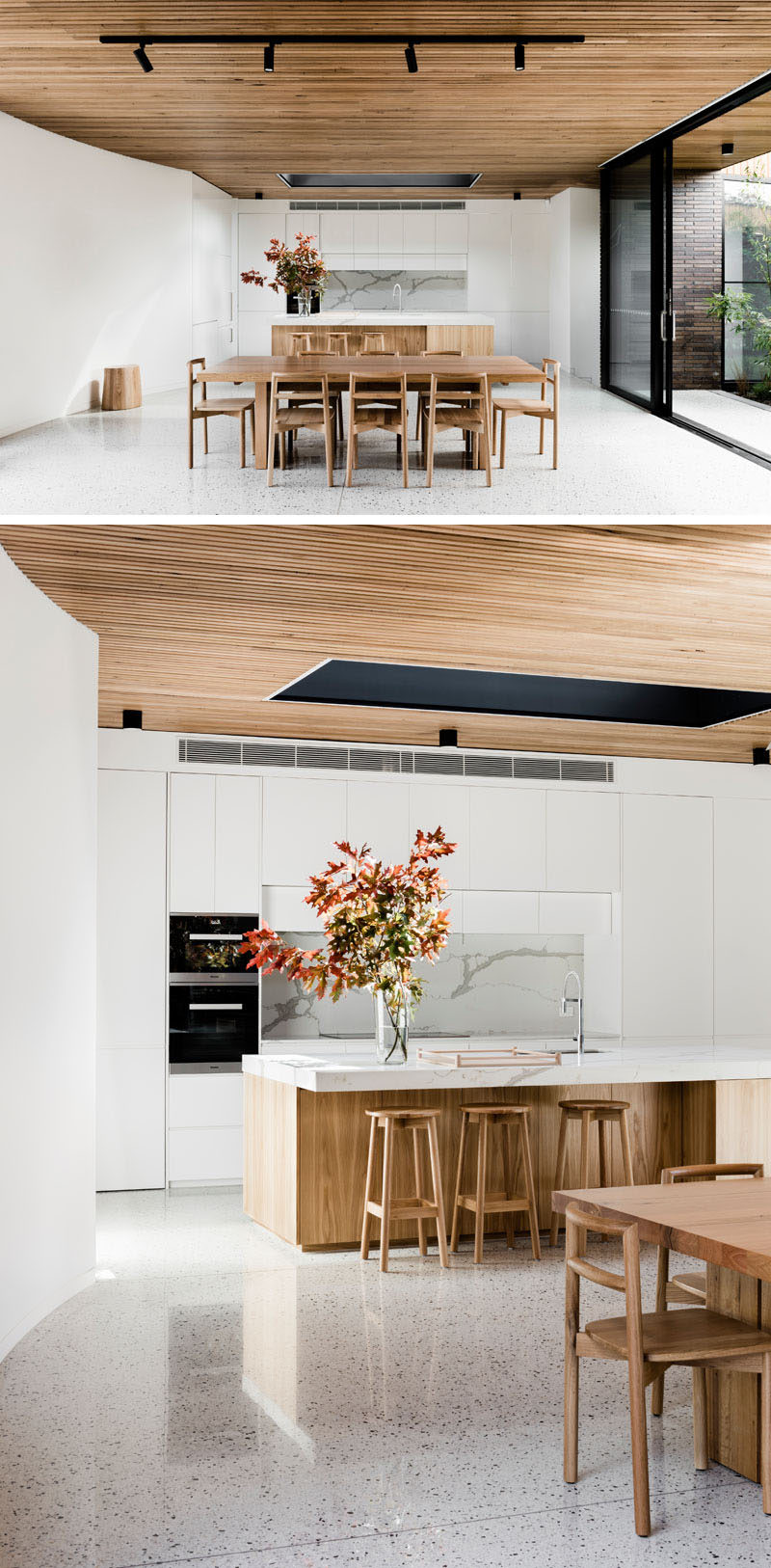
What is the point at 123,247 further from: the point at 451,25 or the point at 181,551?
the point at 181,551

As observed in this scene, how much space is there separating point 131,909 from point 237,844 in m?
0.86

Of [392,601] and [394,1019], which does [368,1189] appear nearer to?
[394,1019]

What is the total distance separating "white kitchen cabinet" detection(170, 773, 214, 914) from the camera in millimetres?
9062

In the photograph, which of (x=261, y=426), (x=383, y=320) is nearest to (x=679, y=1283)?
(x=261, y=426)

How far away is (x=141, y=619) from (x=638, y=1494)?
399 centimetres

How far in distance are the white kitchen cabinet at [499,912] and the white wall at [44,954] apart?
4119 millimetres

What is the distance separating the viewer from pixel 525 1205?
22.4 ft

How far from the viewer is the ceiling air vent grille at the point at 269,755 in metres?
9.27

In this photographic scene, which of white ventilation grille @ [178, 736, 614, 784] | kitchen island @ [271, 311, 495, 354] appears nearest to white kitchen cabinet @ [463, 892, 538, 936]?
white ventilation grille @ [178, 736, 614, 784]

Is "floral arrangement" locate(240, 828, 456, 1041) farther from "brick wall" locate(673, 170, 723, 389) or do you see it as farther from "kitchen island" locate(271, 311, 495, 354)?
"kitchen island" locate(271, 311, 495, 354)

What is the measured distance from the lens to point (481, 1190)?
264 inches

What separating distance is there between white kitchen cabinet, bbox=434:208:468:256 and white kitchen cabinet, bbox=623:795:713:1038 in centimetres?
732

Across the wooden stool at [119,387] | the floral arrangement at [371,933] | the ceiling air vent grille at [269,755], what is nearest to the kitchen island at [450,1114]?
the floral arrangement at [371,933]

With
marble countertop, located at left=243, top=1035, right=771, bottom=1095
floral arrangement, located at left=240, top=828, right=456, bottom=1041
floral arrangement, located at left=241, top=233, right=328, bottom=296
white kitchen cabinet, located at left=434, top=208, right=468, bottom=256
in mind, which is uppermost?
white kitchen cabinet, located at left=434, top=208, right=468, bottom=256
